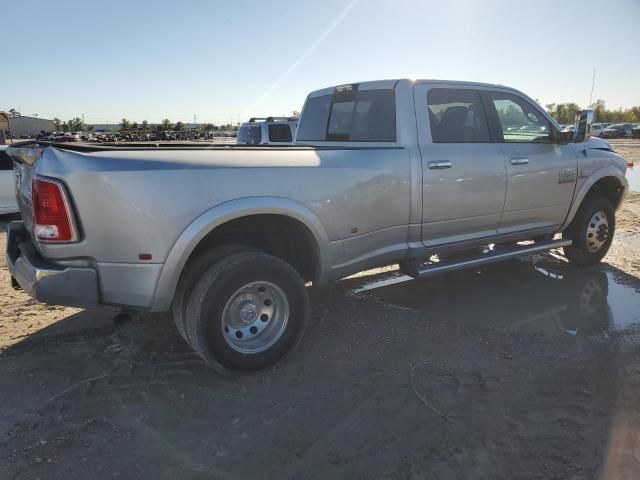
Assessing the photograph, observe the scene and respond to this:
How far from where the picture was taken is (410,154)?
156 inches

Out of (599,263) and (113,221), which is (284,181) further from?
(599,263)

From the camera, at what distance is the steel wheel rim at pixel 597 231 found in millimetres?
5695

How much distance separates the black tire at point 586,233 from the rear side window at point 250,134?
8.99 metres

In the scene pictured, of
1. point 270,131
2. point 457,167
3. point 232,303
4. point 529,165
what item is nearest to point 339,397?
point 232,303

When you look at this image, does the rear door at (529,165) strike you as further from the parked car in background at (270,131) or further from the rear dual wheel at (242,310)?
the parked car in background at (270,131)

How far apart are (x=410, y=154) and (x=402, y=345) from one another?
5.03 ft

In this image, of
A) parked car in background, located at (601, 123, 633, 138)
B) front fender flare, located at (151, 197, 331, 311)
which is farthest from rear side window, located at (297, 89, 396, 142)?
parked car in background, located at (601, 123, 633, 138)

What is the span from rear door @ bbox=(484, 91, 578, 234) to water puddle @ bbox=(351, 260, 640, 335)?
69 cm

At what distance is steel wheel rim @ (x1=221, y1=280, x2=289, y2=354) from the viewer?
3258 millimetres

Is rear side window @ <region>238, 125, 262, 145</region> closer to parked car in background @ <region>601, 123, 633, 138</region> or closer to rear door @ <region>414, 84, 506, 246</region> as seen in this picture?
rear door @ <region>414, 84, 506, 246</region>

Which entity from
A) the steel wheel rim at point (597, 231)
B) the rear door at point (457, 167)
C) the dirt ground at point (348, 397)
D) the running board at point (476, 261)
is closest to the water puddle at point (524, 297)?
the dirt ground at point (348, 397)

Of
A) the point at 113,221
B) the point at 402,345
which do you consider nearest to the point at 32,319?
the point at 113,221

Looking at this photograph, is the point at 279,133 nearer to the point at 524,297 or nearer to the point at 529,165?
the point at 529,165

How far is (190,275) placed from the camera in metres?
3.11
